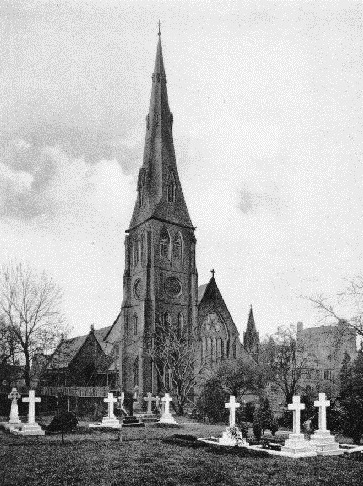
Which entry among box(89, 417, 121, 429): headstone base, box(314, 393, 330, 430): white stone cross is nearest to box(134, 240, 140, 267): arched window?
box(89, 417, 121, 429): headstone base

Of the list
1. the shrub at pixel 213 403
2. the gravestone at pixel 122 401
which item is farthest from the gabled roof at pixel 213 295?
the gravestone at pixel 122 401

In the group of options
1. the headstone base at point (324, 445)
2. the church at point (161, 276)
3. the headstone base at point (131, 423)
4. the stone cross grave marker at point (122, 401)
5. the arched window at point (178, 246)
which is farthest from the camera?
the arched window at point (178, 246)

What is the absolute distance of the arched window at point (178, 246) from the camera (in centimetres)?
5772

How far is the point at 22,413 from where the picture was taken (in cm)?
3322

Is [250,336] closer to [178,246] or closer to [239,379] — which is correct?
[178,246]

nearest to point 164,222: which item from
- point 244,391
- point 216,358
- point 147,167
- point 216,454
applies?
point 147,167

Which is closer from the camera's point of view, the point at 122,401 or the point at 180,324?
the point at 122,401

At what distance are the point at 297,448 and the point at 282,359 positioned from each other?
30332 millimetres

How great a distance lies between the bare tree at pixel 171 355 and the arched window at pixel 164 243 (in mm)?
7597

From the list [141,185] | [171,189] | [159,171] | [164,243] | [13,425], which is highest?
[159,171]

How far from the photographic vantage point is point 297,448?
632 inches

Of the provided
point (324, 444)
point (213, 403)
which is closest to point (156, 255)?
point (213, 403)

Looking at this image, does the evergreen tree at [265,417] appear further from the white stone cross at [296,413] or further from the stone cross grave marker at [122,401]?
the stone cross grave marker at [122,401]

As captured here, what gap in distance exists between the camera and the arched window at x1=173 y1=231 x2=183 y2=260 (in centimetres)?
5772
